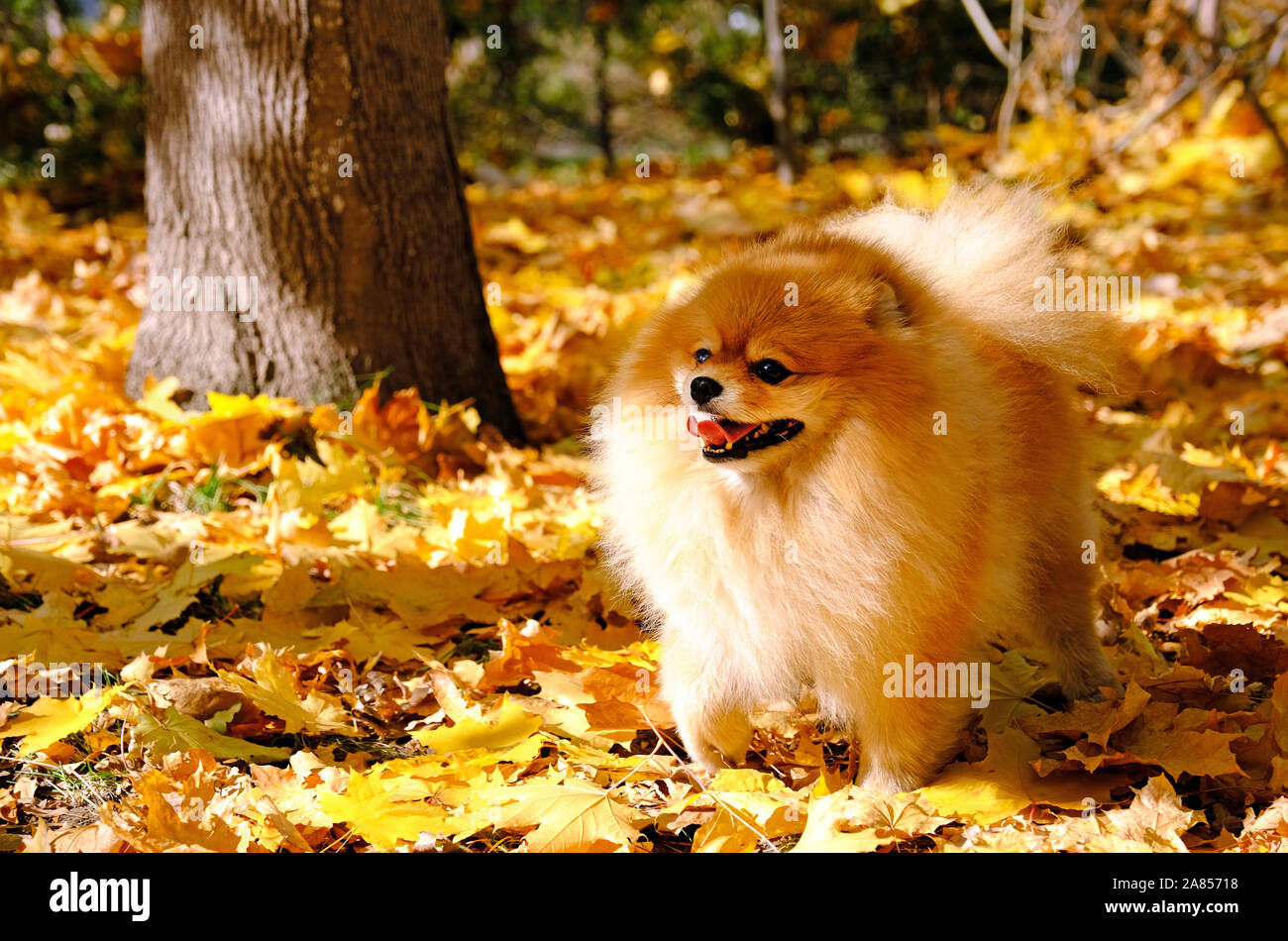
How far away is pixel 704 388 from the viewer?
2098 mm

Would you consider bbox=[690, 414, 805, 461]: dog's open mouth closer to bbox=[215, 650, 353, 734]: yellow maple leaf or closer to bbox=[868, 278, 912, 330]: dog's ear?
bbox=[868, 278, 912, 330]: dog's ear

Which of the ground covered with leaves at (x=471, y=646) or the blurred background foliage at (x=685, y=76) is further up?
the blurred background foliage at (x=685, y=76)

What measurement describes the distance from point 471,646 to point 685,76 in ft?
34.0

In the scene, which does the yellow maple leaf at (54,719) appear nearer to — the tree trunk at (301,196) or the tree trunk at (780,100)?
the tree trunk at (301,196)

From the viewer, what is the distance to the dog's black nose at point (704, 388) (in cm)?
209

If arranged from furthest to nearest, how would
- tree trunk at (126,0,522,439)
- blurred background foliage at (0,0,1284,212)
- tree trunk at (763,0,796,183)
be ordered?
1. tree trunk at (763,0,796,183)
2. blurred background foliage at (0,0,1284,212)
3. tree trunk at (126,0,522,439)

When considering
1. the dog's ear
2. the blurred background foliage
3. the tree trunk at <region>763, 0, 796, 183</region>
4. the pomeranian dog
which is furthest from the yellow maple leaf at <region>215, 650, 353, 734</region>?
the tree trunk at <region>763, 0, 796, 183</region>

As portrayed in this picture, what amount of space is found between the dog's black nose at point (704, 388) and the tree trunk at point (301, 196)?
6.91ft

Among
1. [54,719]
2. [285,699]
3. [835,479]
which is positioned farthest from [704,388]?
[54,719]

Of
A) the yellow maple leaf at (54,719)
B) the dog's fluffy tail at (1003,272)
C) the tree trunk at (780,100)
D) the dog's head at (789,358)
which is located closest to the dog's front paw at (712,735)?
the dog's head at (789,358)

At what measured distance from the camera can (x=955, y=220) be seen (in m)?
2.80

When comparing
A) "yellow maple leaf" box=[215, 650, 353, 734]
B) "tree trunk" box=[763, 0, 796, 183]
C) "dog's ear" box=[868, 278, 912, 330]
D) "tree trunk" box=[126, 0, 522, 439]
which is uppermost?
"tree trunk" box=[763, 0, 796, 183]

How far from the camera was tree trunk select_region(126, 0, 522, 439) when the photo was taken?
3.67m

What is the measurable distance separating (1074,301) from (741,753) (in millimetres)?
1459
